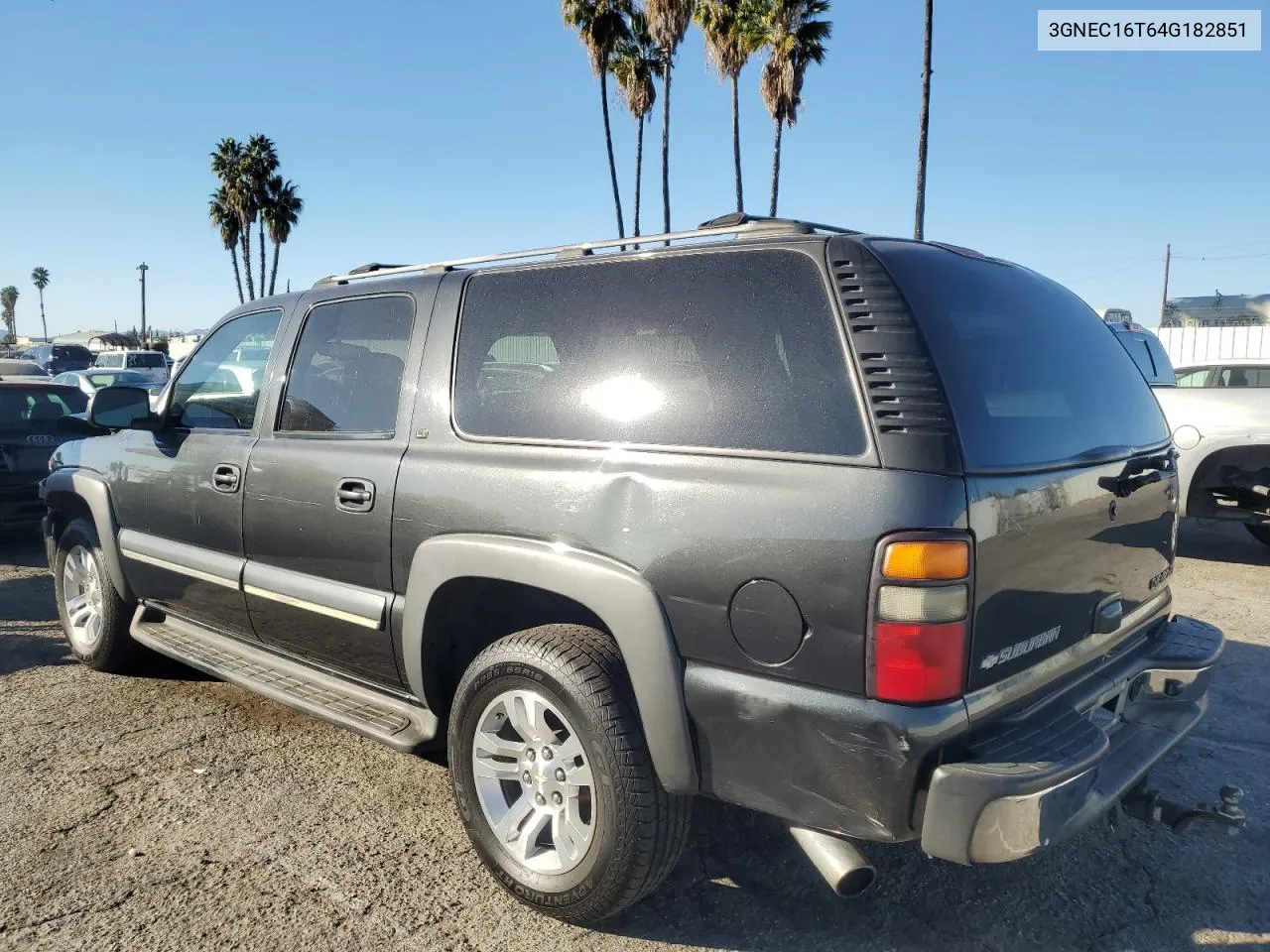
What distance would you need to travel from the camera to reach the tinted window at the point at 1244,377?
8656mm

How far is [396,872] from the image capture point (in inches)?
113

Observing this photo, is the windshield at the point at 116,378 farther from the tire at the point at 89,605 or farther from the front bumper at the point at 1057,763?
the front bumper at the point at 1057,763

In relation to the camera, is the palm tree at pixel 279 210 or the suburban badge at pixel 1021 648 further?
the palm tree at pixel 279 210

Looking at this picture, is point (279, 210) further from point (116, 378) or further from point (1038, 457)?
point (1038, 457)

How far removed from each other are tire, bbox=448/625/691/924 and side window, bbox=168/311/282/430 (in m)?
1.73

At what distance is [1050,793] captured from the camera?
2059 millimetres

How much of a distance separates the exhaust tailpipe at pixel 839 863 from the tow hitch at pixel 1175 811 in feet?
3.21

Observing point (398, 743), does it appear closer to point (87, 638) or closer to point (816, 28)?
point (87, 638)

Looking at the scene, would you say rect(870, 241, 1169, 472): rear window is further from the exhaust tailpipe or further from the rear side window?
the exhaust tailpipe

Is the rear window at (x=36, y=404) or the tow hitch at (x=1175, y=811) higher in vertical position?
the rear window at (x=36, y=404)

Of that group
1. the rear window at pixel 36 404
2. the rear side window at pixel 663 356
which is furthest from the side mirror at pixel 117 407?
the rear window at pixel 36 404

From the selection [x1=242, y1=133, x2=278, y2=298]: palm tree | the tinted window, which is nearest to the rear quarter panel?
the tinted window

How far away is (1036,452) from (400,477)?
6.18ft

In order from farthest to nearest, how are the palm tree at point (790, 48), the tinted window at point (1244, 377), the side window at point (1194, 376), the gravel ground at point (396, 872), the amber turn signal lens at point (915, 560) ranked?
the palm tree at point (790, 48) < the side window at point (1194, 376) < the tinted window at point (1244, 377) < the gravel ground at point (396, 872) < the amber turn signal lens at point (915, 560)
